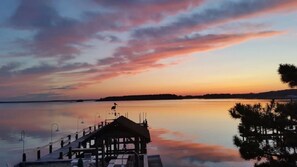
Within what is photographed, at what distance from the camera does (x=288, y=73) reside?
13.8 metres

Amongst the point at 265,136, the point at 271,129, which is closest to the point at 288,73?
the point at 271,129

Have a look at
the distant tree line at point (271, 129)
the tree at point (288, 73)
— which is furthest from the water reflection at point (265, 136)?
the tree at point (288, 73)

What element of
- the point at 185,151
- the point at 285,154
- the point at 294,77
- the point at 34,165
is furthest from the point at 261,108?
the point at 185,151

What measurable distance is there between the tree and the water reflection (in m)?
1.50

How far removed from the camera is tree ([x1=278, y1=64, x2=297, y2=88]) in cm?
1369

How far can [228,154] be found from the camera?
1991 inches

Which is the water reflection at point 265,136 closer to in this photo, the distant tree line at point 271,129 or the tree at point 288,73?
the distant tree line at point 271,129

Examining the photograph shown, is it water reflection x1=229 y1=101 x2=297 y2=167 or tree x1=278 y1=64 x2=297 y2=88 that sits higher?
tree x1=278 y1=64 x2=297 y2=88

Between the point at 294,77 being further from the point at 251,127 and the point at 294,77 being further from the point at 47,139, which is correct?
the point at 47,139

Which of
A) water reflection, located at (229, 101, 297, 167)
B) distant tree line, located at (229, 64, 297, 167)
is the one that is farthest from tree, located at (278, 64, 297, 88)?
water reflection, located at (229, 101, 297, 167)

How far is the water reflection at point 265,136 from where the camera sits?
53.5 feet

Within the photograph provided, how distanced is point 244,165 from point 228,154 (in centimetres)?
766

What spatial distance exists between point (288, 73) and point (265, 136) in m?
6.04

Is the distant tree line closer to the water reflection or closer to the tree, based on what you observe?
the water reflection
